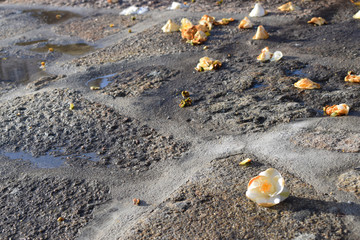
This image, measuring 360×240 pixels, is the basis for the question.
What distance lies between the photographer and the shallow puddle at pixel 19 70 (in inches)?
216

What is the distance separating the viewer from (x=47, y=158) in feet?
12.2

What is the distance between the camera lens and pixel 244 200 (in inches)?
110

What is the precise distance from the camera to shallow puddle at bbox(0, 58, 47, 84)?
549cm

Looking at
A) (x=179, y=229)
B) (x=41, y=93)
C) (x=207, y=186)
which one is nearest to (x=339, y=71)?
(x=207, y=186)

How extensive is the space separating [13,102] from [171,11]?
3.70 meters

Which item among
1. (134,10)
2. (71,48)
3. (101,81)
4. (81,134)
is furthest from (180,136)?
(134,10)

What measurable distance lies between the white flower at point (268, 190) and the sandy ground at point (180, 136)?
6 cm

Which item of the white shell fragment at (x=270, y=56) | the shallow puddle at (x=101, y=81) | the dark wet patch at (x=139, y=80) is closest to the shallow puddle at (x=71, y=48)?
the shallow puddle at (x=101, y=81)

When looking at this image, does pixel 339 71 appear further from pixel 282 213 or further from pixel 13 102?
pixel 13 102

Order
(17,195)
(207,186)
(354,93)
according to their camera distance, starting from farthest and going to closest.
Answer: (354,93) → (17,195) → (207,186)

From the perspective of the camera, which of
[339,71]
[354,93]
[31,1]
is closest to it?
[354,93]

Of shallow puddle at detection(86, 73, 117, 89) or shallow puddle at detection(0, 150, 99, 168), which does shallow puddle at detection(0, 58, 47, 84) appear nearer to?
shallow puddle at detection(86, 73, 117, 89)

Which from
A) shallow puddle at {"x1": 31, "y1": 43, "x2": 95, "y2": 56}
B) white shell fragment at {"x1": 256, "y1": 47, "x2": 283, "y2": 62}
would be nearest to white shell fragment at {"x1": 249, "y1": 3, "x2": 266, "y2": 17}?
white shell fragment at {"x1": 256, "y1": 47, "x2": 283, "y2": 62}

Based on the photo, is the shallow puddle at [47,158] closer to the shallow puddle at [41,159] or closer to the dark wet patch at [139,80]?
the shallow puddle at [41,159]
